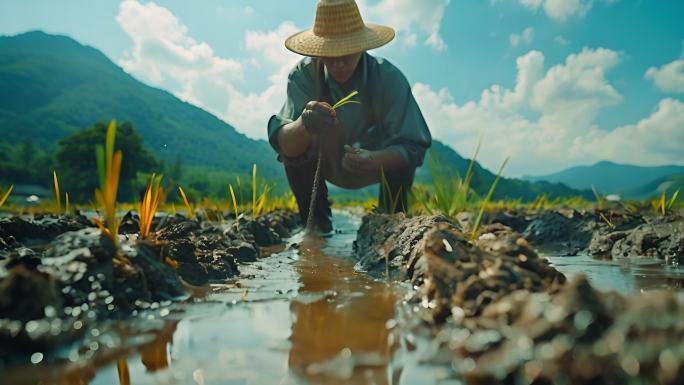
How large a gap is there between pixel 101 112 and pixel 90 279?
119061 millimetres

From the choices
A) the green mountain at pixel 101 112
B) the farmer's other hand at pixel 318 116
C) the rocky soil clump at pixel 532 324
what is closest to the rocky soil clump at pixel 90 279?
the rocky soil clump at pixel 532 324

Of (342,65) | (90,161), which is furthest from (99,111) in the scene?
(342,65)

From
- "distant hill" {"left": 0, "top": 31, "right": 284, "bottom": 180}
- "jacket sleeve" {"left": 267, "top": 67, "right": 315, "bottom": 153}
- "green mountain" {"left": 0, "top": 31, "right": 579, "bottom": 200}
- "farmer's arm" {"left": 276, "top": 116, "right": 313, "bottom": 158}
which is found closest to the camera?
"farmer's arm" {"left": 276, "top": 116, "right": 313, "bottom": 158}

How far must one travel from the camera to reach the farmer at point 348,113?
389 centimetres

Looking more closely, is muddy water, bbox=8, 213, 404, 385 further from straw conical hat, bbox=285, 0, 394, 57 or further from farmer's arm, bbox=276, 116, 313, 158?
straw conical hat, bbox=285, 0, 394, 57

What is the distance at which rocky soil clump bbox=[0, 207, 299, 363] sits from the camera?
1178 mm

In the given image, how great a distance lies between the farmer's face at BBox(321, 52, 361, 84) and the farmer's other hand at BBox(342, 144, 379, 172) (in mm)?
790

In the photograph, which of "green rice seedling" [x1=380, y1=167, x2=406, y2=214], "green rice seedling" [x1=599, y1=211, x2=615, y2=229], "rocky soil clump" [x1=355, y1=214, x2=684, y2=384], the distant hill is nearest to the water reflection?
"rocky soil clump" [x1=355, y1=214, x2=684, y2=384]

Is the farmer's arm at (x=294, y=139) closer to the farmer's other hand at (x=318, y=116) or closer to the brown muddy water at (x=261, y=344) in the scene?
the farmer's other hand at (x=318, y=116)

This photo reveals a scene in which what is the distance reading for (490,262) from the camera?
138 cm

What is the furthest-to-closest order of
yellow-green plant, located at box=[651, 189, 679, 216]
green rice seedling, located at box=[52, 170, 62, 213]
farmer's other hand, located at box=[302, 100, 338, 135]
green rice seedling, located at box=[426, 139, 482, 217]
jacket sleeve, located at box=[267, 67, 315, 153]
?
1. yellow-green plant, located at box=[651, 189, 679, 216]
2. jacket sleeve, located at box=[267, 67, 315, 153]
3. farmer's other hand, located at box=[302, 100, 338, 135]
4. green rice seedling, located at box=[426, 139, 482, 217]
5. green rice seedling, located at box=[52, 170, 62, 213]

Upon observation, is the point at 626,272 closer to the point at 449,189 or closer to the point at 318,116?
the point at 449,189

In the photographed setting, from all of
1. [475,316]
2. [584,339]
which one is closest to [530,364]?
[584,339]

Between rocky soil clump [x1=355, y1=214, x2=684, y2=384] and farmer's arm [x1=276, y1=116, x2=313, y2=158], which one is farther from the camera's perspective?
farmer's arm [x1=276, y1=116, x2=313, y2=158]
